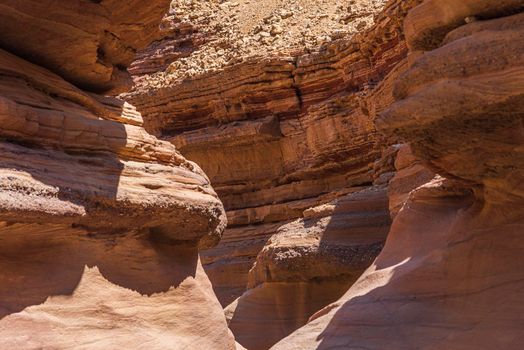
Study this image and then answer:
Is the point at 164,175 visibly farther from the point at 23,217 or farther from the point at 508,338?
the point at 508,338

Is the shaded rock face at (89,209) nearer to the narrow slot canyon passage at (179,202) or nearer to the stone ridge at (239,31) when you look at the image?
the narrow slot canyon passage at (179,202)

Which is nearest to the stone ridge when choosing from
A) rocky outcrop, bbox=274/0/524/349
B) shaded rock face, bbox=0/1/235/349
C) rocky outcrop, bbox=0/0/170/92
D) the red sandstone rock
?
the red sandstone rock

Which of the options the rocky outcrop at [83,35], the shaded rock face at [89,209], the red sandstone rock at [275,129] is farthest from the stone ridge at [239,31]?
the shaded rock face at [89,209]

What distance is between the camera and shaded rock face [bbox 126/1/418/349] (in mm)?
17469

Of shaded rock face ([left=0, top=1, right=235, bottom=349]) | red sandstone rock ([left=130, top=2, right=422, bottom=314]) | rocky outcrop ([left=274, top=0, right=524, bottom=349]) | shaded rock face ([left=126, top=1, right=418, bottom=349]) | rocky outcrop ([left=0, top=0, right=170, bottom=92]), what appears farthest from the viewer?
red sandstone rock ([left=130, top=2, right=422, bottom=314])

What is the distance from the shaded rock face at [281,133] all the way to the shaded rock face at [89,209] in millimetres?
5387

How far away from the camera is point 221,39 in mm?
27438

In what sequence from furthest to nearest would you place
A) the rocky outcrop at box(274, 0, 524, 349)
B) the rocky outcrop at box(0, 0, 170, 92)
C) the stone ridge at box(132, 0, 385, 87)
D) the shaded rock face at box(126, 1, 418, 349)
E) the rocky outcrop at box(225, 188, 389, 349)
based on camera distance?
the stone ridge at box(132, 0, 385, 87), the shaded rock face at box(126, 1, 418, 349), the rocky outcrop at box(225, 188, 389, 349), the rocky outcrop at box(0, 0, 170, 92), the rocky outcrop at box(274, 0, 524, 349)

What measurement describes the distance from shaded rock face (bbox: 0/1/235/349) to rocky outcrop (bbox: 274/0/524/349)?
153cm

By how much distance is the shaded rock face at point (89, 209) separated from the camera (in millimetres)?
5555

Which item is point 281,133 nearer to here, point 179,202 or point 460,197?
point 460,197

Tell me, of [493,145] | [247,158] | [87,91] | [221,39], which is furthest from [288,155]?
[493,145]

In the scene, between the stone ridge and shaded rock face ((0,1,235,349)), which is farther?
the stone ridge

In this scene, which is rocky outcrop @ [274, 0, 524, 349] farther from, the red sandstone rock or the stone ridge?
the stone ridge
